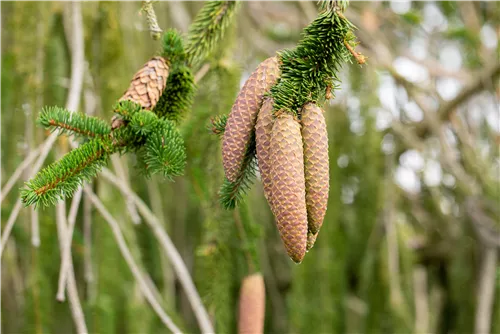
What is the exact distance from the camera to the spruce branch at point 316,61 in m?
0.53

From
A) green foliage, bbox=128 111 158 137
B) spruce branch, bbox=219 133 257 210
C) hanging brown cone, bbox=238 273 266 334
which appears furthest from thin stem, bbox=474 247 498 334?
green foliage, bbox=128 111 158 137

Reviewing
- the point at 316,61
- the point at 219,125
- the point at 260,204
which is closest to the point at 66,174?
the point at 219,125

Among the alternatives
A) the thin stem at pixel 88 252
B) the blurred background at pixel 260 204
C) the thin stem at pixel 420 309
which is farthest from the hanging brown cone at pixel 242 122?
the thin stem at pixel 420 309

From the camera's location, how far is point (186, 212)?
1750 millimetres

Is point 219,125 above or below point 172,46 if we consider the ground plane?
below

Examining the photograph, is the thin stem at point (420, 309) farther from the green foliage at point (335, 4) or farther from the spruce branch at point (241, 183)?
the green foliage at point (335, 4)

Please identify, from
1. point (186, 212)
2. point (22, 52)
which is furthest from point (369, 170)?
point (22, 52)

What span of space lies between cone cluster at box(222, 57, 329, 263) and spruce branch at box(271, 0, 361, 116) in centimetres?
1

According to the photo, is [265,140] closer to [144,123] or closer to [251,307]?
[144,123]

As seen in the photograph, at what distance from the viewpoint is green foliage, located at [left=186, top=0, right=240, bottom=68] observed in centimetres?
70

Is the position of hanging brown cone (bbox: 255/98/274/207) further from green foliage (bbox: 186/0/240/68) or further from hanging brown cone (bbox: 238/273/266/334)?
hanging brown cone (bbox: 238/273/266/334)

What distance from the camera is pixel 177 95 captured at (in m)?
0.70

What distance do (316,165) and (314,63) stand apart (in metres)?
0.11

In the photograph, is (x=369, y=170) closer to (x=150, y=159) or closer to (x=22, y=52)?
(x=22, y=52)
